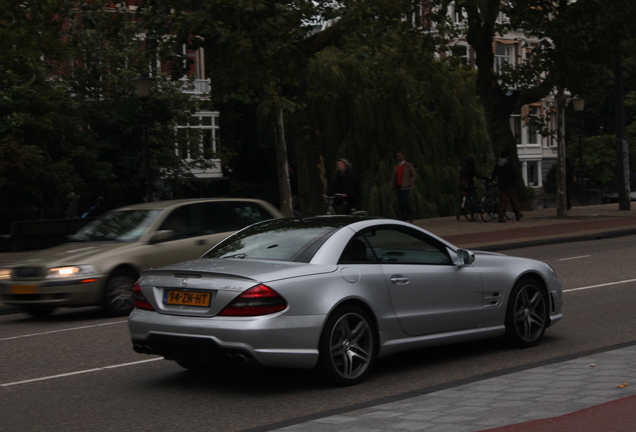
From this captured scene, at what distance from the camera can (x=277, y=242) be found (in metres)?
7.84

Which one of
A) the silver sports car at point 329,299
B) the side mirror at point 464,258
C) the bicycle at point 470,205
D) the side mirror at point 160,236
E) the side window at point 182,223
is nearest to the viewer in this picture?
the silver sports car at point 329,299

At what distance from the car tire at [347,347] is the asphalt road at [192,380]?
127mm

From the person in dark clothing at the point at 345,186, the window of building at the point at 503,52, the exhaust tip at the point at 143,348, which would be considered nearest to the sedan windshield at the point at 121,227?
the exhaust tip at the point at 143,348

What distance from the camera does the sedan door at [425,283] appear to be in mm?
7844

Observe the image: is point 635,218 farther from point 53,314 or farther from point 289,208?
point 53,314

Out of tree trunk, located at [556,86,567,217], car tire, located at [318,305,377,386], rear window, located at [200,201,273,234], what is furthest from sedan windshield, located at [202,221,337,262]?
tree trunk, located at [556,86,567,217]

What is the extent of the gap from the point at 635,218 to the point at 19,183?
812 inches

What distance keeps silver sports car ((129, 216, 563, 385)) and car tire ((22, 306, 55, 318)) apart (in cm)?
502

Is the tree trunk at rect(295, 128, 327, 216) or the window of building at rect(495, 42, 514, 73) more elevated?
the window of building at rect(495, 42, 514, 73)

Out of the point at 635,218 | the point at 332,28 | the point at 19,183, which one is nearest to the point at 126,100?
the point at 19,183

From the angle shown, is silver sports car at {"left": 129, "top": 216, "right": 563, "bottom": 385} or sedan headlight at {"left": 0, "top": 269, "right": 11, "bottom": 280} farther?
sedan headlight at {"left": 0, "top": 269, "right": 11, "bottom": 280}

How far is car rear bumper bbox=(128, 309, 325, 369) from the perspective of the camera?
6.86m

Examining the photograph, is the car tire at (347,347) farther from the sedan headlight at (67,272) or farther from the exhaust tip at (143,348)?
the sedan headlight at (67,272)

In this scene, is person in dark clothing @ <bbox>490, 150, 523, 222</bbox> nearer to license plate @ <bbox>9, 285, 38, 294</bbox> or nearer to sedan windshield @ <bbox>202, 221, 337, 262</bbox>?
license plate @ <bbox>9, 285, 38, 294</bbox>
